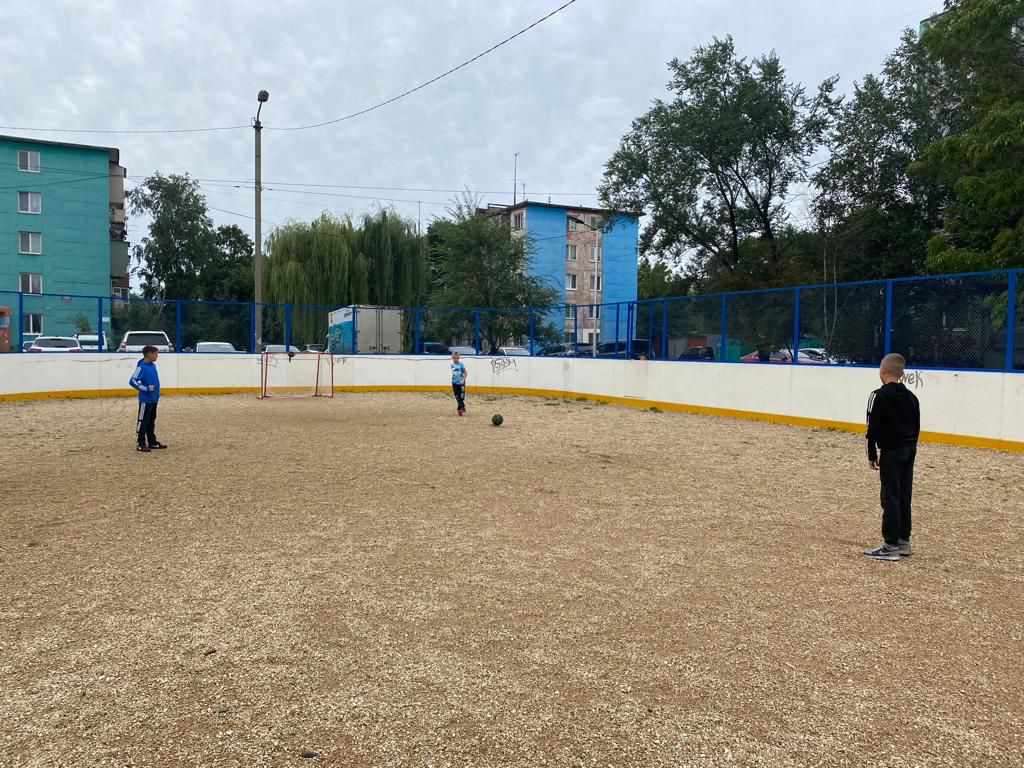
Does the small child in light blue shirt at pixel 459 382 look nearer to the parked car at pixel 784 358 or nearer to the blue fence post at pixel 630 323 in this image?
the blue fence post at pixel 630 323

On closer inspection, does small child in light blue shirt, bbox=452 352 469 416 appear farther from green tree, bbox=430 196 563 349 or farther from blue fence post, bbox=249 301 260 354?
green tree, bbox=430 196 563 349

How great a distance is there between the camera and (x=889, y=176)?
28.9 meters

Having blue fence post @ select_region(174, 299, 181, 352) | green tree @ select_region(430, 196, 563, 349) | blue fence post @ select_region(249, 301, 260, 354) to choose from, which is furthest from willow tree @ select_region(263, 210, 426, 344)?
blue fence post @ select_region(174, 299, 181, 352)

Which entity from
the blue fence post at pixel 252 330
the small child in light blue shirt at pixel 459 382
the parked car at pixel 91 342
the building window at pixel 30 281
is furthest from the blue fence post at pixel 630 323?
the building window at pixel 30 281

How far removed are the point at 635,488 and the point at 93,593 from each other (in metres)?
5.65

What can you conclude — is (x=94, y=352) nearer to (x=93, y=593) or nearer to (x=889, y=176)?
(x=93, y=593)

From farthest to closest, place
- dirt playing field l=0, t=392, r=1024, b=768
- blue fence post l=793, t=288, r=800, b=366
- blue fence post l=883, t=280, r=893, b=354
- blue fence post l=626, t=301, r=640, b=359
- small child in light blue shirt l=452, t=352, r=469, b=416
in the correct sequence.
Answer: blue fence post l=626, t=301, r=640, b=359 → small child in light blue shirt l=452, t=352, r=469, b=416 → blue fence post l=793, t=288, r=800, b=366 → blue fence post l=883, t=280, r=893, b=354 → dirt playing field l=0, t=392, r=1024, b=768

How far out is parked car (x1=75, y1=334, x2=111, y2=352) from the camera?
69.3 feet

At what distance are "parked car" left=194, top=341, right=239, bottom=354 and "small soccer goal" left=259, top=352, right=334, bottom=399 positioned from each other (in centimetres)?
107

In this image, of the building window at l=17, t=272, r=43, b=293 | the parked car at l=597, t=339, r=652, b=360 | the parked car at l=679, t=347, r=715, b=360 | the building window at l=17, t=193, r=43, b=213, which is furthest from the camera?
the building window at l=17, t=193, r=43, b=213

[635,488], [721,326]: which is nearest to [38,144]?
[721,326]

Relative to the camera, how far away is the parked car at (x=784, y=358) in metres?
15.9

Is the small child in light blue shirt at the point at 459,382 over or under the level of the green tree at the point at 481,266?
under

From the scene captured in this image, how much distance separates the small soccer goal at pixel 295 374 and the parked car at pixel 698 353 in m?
11.1
